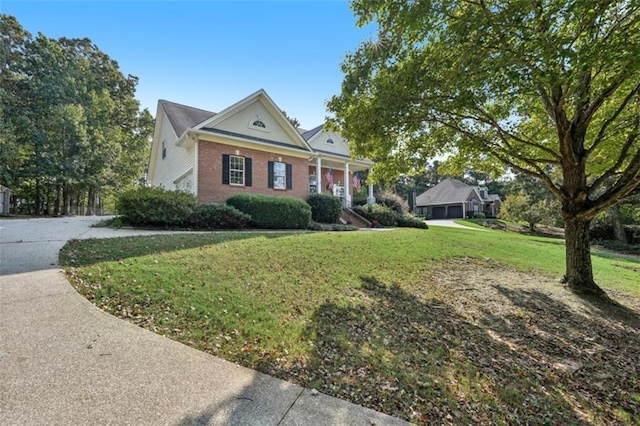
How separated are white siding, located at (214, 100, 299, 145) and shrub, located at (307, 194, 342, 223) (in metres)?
3.67

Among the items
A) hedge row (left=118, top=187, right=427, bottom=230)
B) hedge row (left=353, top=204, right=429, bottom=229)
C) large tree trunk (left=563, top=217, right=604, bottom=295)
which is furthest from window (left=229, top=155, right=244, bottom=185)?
large tree trunk (left=563, top=217, right=604, bottom=295)

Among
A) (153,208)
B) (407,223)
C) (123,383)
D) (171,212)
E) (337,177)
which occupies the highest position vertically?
(337,177)

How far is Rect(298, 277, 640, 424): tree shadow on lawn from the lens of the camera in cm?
287

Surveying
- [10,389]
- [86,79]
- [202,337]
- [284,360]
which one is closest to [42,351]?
[10,389]

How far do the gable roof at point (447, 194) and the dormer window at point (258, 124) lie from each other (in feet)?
116

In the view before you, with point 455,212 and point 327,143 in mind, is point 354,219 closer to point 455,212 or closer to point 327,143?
point 327,143

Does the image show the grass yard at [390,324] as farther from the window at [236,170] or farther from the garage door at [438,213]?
the garage door at [438,213]

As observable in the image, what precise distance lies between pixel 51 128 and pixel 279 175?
1615 cm

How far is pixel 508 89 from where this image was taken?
5.37 meters

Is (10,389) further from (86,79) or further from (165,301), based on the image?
(86,79)

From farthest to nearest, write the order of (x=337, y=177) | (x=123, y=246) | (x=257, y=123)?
(x=337, y=177), (x=257, y=123), (x=123, y=246)

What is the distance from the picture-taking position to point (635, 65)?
151 inches

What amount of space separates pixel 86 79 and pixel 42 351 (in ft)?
89.9

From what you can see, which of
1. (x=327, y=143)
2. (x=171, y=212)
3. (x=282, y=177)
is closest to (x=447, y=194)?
(x=327, y=143)
